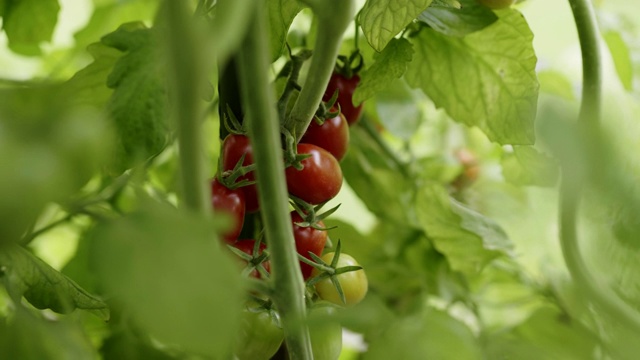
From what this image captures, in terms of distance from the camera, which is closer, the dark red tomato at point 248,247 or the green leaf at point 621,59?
the dark red tomato at point 248,247

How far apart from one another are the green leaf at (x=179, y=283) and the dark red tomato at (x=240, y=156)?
0.12m

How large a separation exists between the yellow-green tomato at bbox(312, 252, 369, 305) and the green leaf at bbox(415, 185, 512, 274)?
108mm

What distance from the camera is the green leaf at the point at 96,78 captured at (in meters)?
0.30

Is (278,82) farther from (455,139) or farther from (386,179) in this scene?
(455,139)

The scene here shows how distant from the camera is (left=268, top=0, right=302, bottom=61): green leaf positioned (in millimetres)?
252

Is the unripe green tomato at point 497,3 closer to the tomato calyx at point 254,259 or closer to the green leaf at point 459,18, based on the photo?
the green leaf at point 459,18

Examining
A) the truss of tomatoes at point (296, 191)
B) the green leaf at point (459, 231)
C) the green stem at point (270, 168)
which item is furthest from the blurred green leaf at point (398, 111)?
the green stem at point (270, 168)

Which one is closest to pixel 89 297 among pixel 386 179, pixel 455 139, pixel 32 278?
pixel 32 278

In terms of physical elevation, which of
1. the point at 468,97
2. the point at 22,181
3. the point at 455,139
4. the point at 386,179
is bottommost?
the point at 455,139

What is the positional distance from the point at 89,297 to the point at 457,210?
20 cm

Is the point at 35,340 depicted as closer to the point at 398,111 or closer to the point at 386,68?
the point at 386,68

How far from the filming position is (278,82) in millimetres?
309

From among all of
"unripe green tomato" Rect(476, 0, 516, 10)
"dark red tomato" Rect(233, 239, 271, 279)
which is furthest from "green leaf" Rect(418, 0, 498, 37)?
"dark red tomato" Rect(233, 239, 271, 279)

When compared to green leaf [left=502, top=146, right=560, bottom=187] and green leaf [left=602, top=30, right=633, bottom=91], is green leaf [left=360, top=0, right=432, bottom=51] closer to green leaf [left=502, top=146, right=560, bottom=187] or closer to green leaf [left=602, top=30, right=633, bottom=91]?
green leaf [left=502, top=146, right=560, bottom=187]
